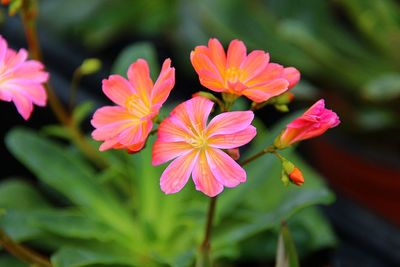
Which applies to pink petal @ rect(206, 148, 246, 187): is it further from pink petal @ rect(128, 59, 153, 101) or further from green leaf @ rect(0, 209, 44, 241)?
green leaf @ rect(0, 209, 44, 241)

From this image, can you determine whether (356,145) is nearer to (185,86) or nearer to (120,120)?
(185,86)

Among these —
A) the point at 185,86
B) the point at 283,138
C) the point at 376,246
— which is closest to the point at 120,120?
the point at 283,138

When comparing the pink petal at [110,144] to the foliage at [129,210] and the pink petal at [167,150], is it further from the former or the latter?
the foliage at [129,210]

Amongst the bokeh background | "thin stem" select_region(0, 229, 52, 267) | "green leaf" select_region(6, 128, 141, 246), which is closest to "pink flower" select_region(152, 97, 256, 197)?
"thin stem" select_region(0, 229, 52, 267)

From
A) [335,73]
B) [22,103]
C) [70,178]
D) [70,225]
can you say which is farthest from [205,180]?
[335,73]

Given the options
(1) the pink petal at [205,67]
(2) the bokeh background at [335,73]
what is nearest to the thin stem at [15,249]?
(1) the pink petal at [205,67]
